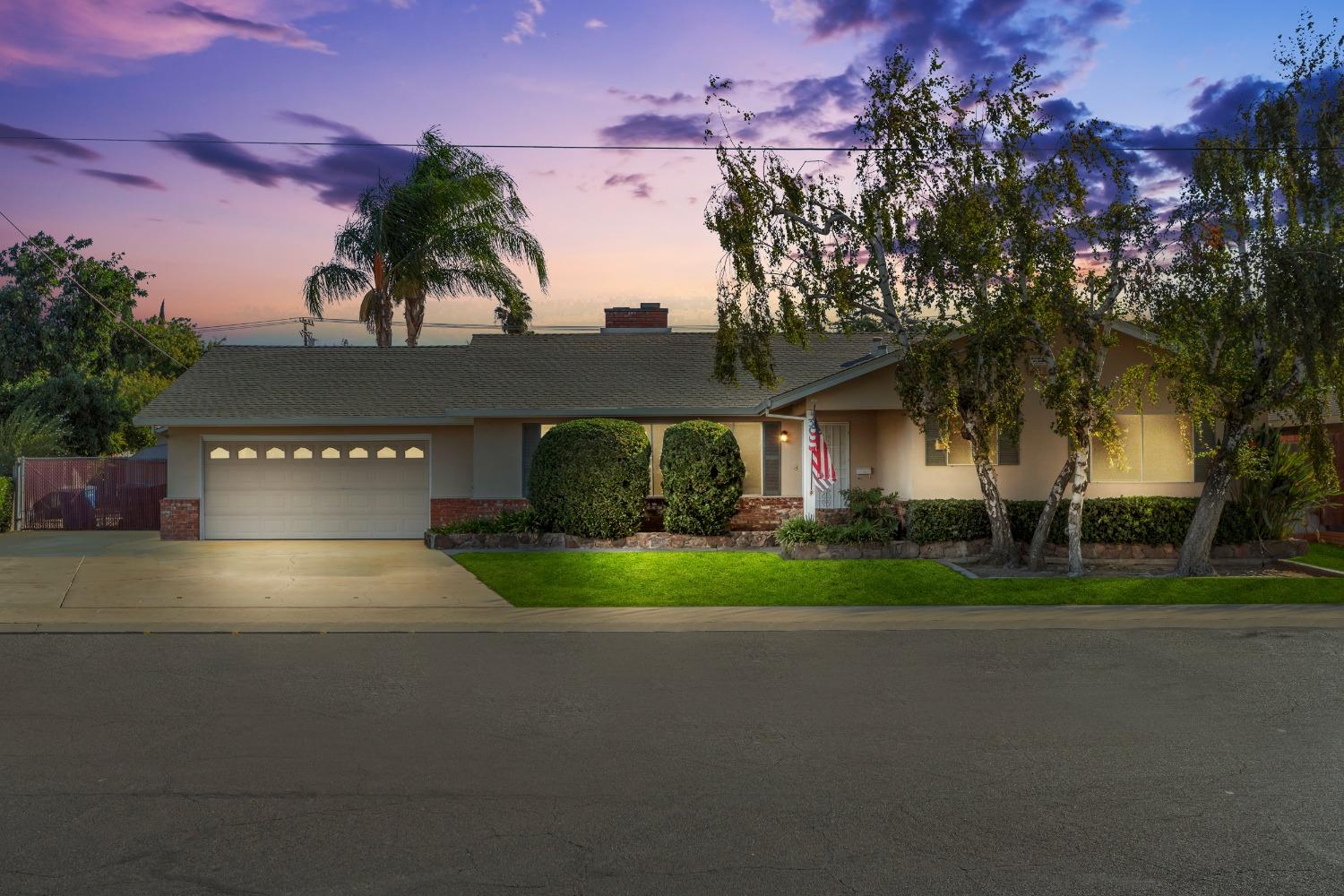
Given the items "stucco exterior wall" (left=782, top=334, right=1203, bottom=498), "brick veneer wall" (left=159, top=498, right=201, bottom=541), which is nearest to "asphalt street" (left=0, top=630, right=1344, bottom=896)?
"stucco exterior wall" (left=782, top=334, right=1203, bottom=498)

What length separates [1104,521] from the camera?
18.0 meters

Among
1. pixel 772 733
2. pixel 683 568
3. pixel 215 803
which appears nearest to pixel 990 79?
pixel 683 568

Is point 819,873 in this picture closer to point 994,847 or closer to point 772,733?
point 994,847

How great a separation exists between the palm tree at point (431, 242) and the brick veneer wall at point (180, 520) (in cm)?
950

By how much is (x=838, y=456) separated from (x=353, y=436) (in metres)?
10.4

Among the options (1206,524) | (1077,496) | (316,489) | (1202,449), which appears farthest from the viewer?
(316,489)

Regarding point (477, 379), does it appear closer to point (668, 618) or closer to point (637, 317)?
point (637, 317)

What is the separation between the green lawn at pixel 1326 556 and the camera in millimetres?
17469

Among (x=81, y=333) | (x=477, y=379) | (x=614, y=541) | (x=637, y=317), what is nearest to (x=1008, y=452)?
(x=614, y=541)

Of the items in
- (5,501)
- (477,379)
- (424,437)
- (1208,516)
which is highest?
(477,379)

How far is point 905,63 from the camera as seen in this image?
16.2 metres

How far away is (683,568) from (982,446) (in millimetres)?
5106

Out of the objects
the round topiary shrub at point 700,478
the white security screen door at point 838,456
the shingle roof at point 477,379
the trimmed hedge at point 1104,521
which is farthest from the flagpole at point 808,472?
the trimmed hedge at point 1104,521

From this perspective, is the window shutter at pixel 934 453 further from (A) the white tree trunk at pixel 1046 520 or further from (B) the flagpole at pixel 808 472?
(A) the white tree trunk at pixel 1046 520
